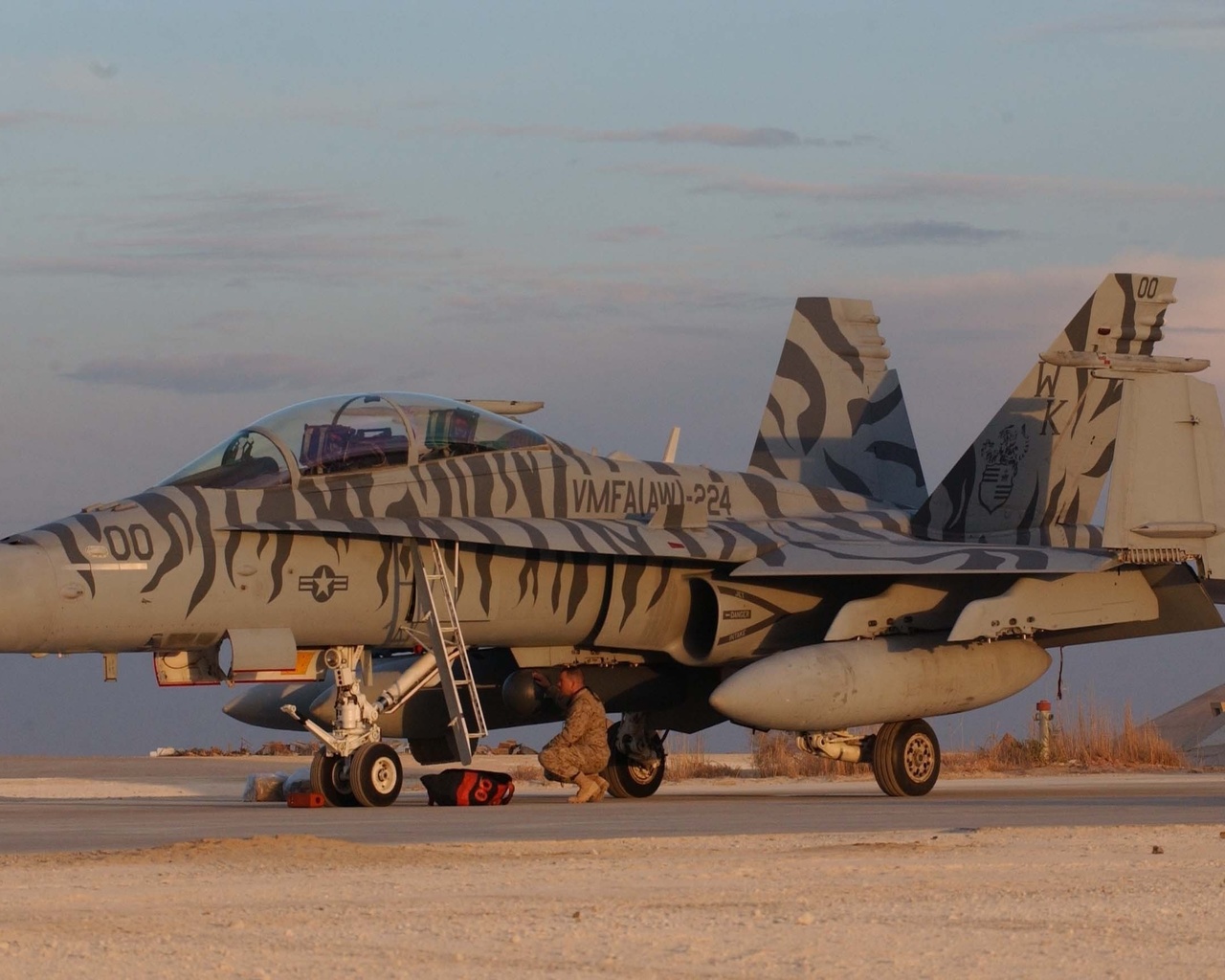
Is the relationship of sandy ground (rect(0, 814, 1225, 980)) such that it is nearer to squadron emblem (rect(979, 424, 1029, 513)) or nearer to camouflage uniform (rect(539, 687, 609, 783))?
camouflage uniform (rect(539, 687, 609, 783))

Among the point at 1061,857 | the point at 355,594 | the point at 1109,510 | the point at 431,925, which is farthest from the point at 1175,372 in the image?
the point at 431,925

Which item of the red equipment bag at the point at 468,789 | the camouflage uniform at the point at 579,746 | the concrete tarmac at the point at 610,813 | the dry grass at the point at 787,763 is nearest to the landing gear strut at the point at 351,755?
the concrete tarmac at the point at 610,813

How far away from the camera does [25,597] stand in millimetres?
12656

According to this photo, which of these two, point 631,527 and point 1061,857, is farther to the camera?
point 631,527

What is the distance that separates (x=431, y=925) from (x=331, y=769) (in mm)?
7968

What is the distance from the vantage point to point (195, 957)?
556cm

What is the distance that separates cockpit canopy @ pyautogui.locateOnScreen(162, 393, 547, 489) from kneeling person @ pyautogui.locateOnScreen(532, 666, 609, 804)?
2.20 m

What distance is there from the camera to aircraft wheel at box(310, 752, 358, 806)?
46.0ft

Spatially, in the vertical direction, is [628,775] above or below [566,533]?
below

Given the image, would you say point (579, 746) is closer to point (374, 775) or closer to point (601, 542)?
point (601, 542)

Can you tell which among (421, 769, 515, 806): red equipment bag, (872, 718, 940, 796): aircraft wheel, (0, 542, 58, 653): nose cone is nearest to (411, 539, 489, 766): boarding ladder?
(421, 769, 515, 806): red equipment bag

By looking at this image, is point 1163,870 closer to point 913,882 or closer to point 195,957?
point 913,882

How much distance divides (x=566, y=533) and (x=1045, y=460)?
18.9 feet

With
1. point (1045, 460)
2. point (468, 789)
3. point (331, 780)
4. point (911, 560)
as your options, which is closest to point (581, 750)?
point (468, 789)
